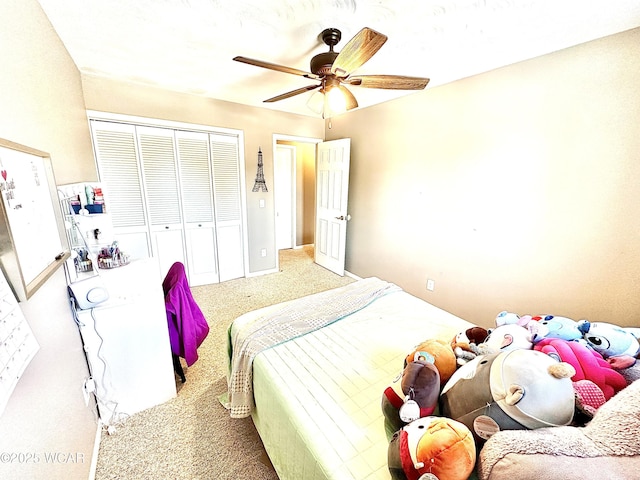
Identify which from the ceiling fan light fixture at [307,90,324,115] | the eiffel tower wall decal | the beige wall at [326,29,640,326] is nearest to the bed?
the beige wall at [326,29,640,326]

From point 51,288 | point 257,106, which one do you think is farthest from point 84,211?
point 257,106

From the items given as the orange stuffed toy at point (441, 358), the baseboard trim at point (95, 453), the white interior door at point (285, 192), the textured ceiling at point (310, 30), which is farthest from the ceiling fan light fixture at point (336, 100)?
the white interior door at point (285, 192)

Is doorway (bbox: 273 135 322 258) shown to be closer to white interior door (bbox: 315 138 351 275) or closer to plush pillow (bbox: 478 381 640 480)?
white interior door (bbox: 315 138 351 275)

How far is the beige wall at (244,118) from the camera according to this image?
8.23 feet

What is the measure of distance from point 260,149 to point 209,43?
1.63 m

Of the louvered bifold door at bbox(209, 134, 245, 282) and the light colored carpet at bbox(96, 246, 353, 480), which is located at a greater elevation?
the louvered bifold door at bbox(209, 134, 245, 282)

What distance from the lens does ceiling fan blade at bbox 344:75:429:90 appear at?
1.65 metres

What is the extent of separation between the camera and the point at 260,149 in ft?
11.2

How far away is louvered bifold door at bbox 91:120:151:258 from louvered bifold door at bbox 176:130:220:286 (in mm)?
441

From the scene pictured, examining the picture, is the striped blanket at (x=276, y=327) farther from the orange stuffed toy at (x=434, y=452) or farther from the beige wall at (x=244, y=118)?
the beige wall at (x=244, y=118)

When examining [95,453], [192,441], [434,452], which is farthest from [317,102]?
[95,453]

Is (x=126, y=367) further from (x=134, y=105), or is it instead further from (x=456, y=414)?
(x=134, y=105)

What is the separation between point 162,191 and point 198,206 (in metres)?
0.42

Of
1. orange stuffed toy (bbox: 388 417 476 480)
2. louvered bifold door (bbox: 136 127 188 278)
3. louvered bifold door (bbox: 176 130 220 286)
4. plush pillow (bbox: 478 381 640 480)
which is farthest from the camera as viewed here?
louvered bifold door (bbox: 176 130 220 286)
